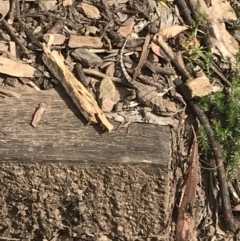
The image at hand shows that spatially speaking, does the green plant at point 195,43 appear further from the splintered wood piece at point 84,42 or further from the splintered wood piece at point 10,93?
the splintered wood piece at point 10,93

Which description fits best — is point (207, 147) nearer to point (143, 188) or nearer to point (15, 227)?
point (143, 188)

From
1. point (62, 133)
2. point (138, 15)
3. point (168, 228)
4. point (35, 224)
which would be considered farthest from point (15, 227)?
point (138, 15)

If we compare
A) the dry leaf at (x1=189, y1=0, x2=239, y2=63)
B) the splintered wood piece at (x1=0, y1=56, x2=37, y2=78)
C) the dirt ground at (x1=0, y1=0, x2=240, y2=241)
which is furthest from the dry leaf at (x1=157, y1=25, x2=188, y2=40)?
the splintered wood piece at (x1=0, y1=56, x2=37, y2=78)

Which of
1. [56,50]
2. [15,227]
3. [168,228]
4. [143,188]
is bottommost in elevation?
[15,227]

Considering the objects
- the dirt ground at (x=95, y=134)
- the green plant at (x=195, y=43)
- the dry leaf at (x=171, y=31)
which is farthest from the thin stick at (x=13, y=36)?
the green plant at (x=195, y=43)

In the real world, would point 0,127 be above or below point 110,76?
below

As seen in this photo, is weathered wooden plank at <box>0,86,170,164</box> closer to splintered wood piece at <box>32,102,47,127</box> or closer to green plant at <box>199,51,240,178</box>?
splintered wood piece at <box>32,102,47,127</box>

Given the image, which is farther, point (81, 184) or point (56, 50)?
point (56, 50)
